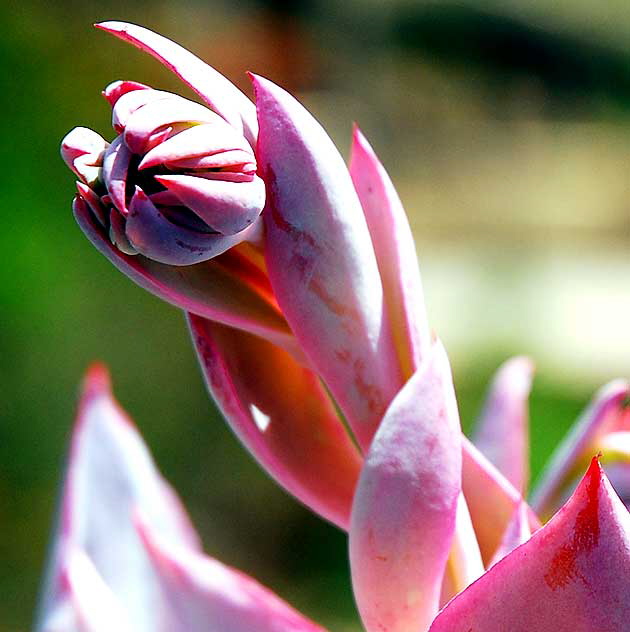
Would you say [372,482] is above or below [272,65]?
above

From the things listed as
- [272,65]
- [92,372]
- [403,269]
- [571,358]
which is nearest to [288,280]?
[403,269]

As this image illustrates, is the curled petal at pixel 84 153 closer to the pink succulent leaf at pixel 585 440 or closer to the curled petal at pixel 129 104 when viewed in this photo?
the curled petal at pixel 129 104

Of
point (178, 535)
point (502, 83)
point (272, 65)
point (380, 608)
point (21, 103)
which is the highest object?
point (380, 608)

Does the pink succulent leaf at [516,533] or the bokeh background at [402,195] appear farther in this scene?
the bokeh background at [402,195]

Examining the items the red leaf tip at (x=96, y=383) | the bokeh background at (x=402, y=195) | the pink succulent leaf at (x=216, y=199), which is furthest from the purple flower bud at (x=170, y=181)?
the bokeh background at (x=402, y=195)

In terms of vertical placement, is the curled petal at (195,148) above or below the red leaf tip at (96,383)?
above

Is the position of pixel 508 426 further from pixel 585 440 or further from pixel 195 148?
pixel 195 148

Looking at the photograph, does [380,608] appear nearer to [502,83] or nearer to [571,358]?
[571,358]

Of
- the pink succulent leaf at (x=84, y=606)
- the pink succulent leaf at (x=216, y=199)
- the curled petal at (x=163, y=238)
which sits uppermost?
the pink succulent leaf at (x=216, y=199)
